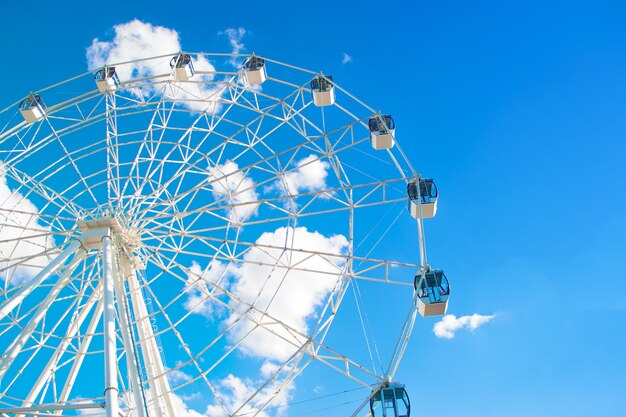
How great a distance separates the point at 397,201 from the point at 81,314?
10474 millimetres

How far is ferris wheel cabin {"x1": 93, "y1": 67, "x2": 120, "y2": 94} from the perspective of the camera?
21.9 meters

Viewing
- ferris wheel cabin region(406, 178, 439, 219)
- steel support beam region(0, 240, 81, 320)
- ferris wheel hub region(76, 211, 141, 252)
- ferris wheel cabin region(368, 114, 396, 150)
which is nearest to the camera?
steel support beam region(0, 240, 81, 320)

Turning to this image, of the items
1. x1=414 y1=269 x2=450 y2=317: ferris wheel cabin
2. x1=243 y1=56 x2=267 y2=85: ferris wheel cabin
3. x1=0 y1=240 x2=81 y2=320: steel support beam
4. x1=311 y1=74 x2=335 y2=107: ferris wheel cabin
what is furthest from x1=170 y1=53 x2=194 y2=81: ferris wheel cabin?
x1=414 y1=269 x2=450 y2=317: ferris wheel cabin

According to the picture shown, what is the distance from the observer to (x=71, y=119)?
2142cm

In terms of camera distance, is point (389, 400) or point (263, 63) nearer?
point (389, 400)

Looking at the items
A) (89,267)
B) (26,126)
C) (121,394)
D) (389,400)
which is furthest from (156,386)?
(26,126)

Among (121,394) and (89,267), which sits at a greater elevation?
(89,267)

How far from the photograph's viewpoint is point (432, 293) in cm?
1797

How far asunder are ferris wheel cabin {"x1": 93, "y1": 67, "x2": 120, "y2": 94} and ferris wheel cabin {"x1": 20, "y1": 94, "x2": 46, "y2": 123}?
7.11ft

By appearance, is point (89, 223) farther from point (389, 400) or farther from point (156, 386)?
point (389, 400)

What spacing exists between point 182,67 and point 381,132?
750 centimetres

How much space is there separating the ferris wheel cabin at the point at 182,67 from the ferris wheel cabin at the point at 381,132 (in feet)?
22.4

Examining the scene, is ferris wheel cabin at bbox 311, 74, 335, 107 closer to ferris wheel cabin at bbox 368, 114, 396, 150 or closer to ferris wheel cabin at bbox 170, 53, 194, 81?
ferris wheel cabin at bbox 368, 114, 396, 150

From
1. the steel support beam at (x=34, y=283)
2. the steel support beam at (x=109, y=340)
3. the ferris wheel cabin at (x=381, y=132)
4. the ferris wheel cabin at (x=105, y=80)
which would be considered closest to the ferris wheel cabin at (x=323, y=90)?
the ferris wheel cabin at (x=381, y=132)
